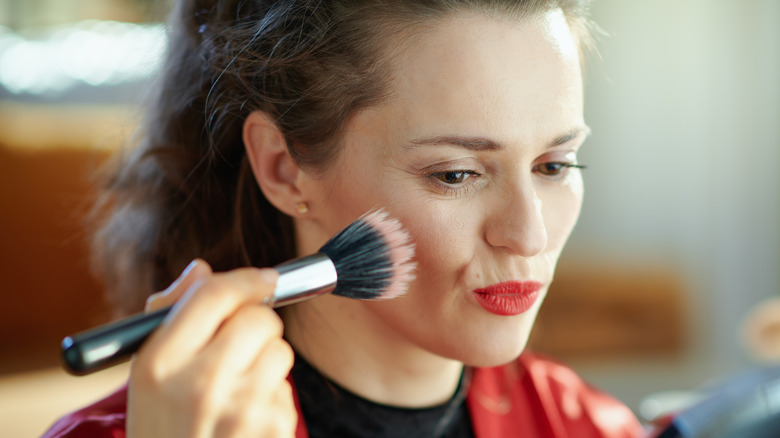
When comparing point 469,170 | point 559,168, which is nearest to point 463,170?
point 469,170

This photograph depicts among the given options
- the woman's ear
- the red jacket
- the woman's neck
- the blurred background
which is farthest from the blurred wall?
the woman's ear

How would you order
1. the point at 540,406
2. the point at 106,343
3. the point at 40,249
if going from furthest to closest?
the point at 40,249 < the point at 540,406 < the point at 106,343

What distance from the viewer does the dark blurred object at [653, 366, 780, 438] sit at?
0.44m

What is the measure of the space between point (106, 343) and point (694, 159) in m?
2.22

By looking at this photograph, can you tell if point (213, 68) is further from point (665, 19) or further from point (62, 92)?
point (665, 19)

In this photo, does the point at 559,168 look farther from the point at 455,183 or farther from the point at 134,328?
the point at 134,328

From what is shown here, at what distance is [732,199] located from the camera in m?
2.26

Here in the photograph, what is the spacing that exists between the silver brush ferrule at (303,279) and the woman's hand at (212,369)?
22 millimetres

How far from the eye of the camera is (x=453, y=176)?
2.01ft

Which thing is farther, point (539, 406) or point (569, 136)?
point (539, 406)

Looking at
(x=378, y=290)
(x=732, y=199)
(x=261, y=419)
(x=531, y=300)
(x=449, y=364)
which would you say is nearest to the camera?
(x=261, y=419)

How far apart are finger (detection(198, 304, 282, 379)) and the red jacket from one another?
399 millimetres

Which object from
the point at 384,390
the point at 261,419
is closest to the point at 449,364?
the point at 384,390

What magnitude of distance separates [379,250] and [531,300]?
0.18m
